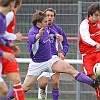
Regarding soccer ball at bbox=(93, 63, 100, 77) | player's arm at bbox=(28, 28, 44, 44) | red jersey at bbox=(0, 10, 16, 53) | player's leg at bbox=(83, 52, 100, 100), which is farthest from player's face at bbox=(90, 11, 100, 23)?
red jersey at bbox=(0, 10, 16, 53)

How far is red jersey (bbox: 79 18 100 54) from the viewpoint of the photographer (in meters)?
10.1

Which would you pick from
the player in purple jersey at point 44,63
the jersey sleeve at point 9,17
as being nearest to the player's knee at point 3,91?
the jersey sleeve at point 9,17

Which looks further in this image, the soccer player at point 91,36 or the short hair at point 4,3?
the soccer player at point 91,36

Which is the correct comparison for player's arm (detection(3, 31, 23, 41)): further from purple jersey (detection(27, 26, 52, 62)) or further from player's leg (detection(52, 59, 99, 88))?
player's leg (detection(52, 59, 99, 88))

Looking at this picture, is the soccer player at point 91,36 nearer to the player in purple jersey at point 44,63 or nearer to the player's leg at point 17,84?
the player in purple jersey at point 44,63

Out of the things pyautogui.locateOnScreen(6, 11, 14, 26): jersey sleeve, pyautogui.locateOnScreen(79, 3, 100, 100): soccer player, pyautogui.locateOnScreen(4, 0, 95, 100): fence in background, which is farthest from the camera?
pyautogui.locateOnScreen(4, 0, 95, 100): fence in background

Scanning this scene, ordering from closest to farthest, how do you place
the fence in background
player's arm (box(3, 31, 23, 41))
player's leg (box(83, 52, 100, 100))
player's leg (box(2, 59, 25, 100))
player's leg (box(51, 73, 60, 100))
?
player's arm (box(3, 31, 23, 41)) < player's leg (box(2, 59, 25, 100)) < player's leg (box(83, 52, 100, 100)) < player's leg (box(51, 73, 60, 100)) < the fence in background

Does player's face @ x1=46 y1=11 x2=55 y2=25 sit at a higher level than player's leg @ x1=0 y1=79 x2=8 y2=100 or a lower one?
higher

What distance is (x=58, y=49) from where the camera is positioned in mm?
11125

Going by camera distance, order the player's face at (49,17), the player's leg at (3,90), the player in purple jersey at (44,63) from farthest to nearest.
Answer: the player's face at (49,17), the player in purple jersey at (44,63), the player's leg at (3,90)

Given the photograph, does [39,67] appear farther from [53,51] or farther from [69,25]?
[69,25]

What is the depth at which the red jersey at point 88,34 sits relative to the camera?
10.1 m

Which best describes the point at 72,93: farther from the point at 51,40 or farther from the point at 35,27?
the point at 35,27

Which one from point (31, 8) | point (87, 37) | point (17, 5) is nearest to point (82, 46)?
point (87, 37)
